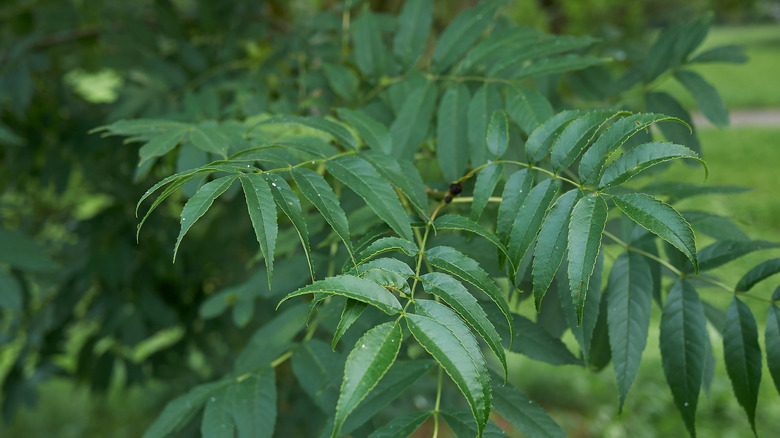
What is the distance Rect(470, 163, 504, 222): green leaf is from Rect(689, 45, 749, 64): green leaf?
642 millimetres

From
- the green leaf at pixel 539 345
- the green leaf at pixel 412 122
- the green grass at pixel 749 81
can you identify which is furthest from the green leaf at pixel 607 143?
the green grass at pixel 749 81

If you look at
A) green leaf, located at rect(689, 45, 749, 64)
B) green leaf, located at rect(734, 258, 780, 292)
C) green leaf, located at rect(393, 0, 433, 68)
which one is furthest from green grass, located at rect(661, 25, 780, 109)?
green leaf, located at rect(734, 258, 780, 292)

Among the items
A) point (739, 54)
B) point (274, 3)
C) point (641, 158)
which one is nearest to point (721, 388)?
point (739, 54)

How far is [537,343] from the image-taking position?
0.73 meters

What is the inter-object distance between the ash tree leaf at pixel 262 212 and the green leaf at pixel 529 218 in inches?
10.1

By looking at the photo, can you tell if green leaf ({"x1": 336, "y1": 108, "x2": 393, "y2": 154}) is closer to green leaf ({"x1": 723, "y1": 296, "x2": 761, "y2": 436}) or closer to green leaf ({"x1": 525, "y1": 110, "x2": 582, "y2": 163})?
green leaf ({"x1": 525, "y1": 110, "x2": 582, "y2": 163})

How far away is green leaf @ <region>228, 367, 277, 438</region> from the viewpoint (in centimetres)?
72

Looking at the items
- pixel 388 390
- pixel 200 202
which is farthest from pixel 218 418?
pixel 200 202

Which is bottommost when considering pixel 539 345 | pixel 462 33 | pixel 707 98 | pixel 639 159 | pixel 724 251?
pixel 539 345

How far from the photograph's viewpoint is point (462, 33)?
40.3 inches

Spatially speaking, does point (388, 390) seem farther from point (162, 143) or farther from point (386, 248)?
point (162, 143)

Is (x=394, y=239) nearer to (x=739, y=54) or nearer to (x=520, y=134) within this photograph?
(x=520, y=134)

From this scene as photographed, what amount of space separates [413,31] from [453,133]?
11.1 inches

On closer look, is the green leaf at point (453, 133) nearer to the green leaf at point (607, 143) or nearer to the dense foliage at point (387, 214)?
the dense foliage at point (387, 214)
